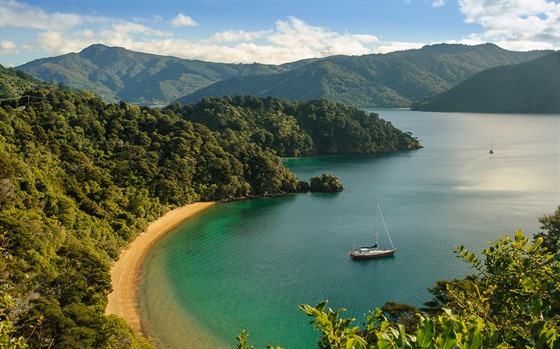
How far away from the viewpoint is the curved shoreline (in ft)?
85.9

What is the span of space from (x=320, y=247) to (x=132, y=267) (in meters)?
16.0

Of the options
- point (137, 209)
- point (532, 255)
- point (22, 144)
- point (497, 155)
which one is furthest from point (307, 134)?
point (532, 255)

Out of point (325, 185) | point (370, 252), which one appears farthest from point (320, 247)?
point (325, 185)

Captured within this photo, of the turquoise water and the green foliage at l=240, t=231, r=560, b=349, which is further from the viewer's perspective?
the turquoise water

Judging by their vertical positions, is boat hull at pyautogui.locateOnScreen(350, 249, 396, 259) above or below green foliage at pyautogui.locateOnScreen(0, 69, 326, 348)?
below

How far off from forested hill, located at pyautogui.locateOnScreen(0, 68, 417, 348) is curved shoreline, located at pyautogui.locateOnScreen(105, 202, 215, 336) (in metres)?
1.13

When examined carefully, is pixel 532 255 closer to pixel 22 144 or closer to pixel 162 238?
pixel 162 238

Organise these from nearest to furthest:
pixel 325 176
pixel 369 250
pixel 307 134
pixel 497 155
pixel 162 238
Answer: pixel 369 250 → pixel 162 238 → pixel 325 176 → pixel 497 155 → pixel 307 134

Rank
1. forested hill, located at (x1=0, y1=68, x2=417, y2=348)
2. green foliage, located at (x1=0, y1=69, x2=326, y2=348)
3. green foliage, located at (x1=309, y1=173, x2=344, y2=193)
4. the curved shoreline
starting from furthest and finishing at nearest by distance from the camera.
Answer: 1. green foliage, located at (x1=309, y1=173, x2=344, y2=193)
2. the curved shoreline
3. green foliage, located at (x1=0, y1=69, x2=326, y2=348)
4. forested hill, located at (x1=0, y1=68, x2=417, y2=348)

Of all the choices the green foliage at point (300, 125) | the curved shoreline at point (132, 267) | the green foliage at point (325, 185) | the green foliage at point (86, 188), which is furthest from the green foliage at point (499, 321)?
the green foliage at point (300, 125)

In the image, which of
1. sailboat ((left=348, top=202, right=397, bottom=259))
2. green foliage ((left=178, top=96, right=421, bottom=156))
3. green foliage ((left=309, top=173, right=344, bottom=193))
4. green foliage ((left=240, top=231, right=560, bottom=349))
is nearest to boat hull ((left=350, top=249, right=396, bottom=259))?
sailboat ((left=348, top=202, right=397, bottom=259))

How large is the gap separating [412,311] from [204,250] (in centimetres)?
2171

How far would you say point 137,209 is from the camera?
136 feet

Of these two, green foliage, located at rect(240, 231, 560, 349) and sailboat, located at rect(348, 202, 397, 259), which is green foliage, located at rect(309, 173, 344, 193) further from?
green foliage, located at rect(240, 231, 560, 349)
